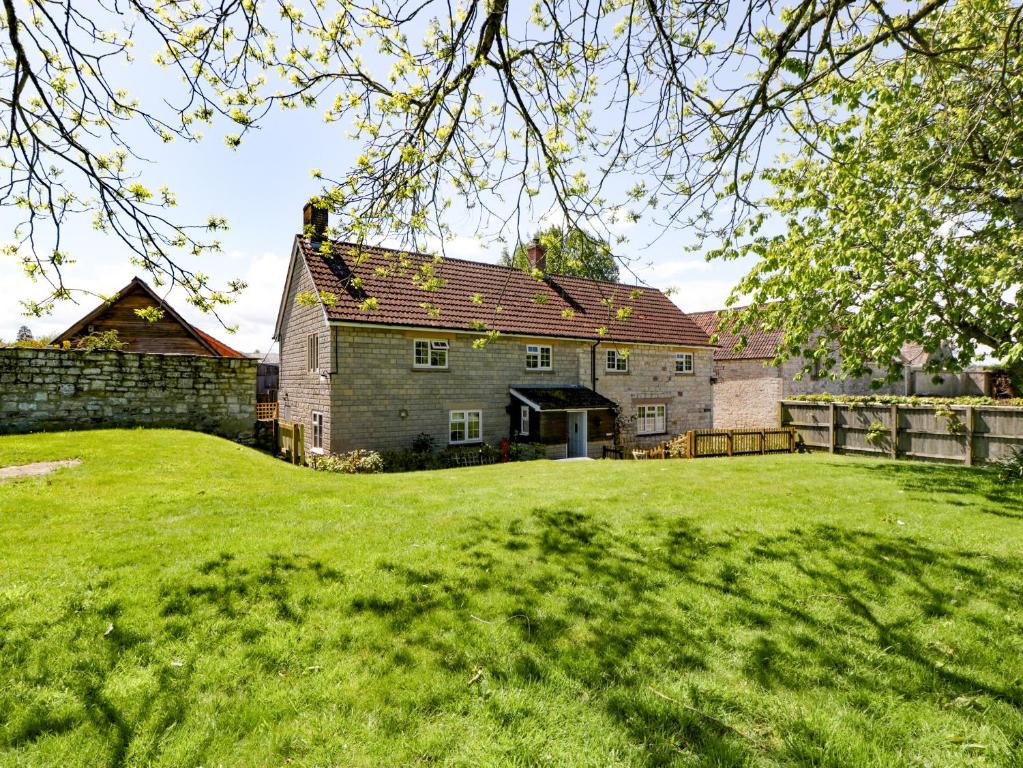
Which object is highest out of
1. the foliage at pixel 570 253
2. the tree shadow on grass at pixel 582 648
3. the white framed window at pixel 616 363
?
the foliage at pixel 570 253

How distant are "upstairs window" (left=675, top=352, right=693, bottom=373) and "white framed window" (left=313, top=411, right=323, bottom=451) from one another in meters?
18.5

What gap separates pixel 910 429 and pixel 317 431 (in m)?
21.0

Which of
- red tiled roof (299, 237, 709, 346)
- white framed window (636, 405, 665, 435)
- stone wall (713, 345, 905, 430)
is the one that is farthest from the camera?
stone wall (713, 345, 905, 430)

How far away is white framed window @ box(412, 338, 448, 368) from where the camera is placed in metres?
19.5

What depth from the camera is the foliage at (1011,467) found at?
11.3m

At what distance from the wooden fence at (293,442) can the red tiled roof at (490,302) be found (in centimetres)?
419

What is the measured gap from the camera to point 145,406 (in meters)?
15.6

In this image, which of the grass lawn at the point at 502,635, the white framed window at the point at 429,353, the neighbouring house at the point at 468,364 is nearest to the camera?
the grass lawn at the point at 502,635

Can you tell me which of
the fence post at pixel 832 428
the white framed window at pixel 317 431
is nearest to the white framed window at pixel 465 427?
the white framed window at pixel 317 431

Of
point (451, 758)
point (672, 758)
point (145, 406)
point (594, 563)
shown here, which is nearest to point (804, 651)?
point (672, 758)

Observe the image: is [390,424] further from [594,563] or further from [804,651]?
[804,651]

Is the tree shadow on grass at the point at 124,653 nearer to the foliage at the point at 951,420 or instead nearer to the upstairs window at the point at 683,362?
the foliage at the point at 951,420

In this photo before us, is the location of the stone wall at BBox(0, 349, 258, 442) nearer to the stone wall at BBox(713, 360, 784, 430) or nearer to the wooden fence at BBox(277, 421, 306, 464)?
the wooden fence at BBox(277, 421, 306, 464)

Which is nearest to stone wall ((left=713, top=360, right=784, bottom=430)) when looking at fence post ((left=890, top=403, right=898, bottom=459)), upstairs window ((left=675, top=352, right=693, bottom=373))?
upstairs window ((left=675, top=352, right=693, bottom=373))
